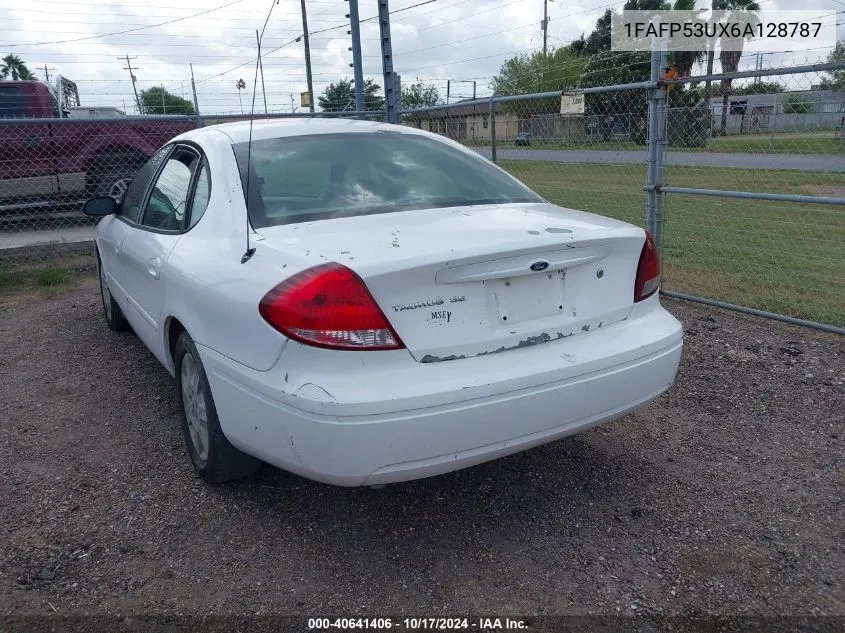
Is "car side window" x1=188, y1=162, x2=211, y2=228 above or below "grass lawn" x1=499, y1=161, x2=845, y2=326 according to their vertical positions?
above

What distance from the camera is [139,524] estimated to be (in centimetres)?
300

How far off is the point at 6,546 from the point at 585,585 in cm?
218

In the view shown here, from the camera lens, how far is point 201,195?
3363 millimetres

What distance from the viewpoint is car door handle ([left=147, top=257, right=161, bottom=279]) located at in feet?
11.5

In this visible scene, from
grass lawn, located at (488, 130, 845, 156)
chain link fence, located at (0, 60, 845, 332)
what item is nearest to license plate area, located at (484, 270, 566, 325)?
chain link fence, located at (0, 60, 845, 332)

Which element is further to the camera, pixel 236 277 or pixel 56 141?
pixel 56 141

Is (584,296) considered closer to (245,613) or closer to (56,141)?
(245,613)

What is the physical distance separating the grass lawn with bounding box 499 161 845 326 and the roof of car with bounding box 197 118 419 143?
3.69 metres

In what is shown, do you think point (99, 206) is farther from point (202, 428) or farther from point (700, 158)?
point (700, 158)

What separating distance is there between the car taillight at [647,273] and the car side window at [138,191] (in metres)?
2.72

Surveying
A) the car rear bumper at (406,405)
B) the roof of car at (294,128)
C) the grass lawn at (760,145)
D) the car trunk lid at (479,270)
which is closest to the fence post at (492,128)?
the grass lawn at (760,145)

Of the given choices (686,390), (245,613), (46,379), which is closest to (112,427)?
(46,379)

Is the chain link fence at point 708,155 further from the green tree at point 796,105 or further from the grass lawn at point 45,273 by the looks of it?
the grass lawn at point 45,273

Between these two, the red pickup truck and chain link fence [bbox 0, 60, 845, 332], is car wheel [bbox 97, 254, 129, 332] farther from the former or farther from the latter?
the red pickup truck
